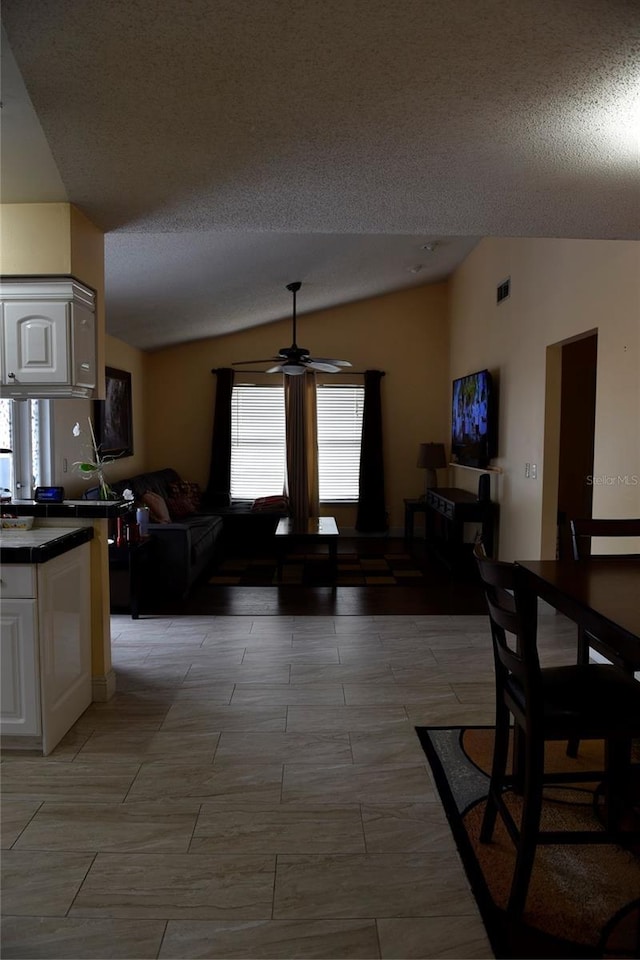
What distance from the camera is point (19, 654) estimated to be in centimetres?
267

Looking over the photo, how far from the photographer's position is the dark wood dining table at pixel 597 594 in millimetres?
1683

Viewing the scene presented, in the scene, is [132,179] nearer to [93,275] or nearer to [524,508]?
[93,275]

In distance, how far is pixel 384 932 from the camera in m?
1.77

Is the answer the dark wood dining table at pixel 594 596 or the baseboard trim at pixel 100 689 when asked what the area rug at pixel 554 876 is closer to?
the dark wood dining table at pixel 594 596

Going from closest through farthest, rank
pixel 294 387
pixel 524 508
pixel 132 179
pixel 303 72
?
pixel 303 72, pixel 132 179, pixel 524 508, pixel 294 387

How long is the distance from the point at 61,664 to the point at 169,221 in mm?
2220

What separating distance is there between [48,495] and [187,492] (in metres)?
4.46

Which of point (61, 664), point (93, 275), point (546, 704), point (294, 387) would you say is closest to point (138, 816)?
point (61, 664)

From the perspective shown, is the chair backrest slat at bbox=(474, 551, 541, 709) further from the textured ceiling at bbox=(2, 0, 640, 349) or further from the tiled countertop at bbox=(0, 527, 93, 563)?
the tiled countertop at bbox=(0, 527, 93, 563)

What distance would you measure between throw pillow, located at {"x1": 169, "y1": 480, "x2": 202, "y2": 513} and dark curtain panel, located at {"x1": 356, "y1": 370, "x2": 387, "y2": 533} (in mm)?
2136

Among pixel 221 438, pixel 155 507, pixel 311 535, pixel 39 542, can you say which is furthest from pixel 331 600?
pixel 221 438

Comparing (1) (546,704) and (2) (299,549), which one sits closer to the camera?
(1) (546,704)

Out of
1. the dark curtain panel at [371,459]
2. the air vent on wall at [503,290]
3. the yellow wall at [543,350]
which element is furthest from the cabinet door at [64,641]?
the dark curtain panel at [371,459]

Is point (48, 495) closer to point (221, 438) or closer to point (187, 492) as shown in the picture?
point (187, 492)
